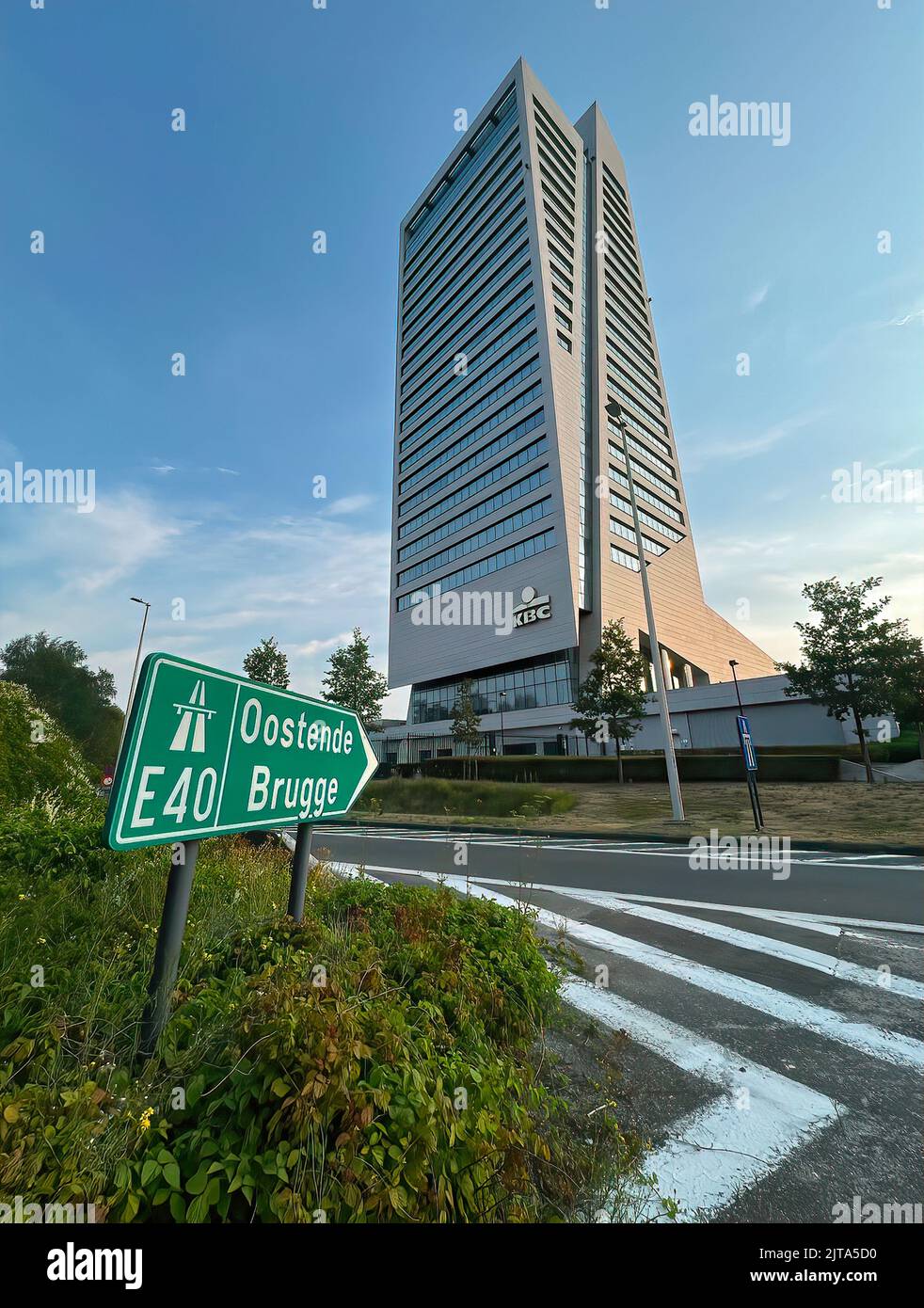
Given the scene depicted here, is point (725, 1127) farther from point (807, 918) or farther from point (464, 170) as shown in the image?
point (464, 170)

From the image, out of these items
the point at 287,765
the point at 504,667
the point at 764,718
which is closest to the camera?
the point at 287,765

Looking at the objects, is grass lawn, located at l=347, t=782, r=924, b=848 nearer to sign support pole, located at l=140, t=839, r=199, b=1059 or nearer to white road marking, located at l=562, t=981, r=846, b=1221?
white road marking, located at l=562, t=981, r=846, b=1221

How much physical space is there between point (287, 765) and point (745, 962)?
14.9ft

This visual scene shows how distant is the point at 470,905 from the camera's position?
15.5 feet

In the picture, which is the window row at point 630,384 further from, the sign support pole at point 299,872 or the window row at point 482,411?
the sign support pole at point 299,872

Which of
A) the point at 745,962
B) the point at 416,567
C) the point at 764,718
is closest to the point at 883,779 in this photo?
the point at 764,718

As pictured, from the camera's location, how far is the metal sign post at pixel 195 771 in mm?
2010

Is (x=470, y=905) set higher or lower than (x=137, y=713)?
lower

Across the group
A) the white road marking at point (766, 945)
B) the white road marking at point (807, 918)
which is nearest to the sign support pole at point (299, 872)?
the white road marking at point (766, 945)

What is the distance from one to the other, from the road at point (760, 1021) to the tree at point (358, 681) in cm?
2757

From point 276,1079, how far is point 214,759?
1303 millimetres

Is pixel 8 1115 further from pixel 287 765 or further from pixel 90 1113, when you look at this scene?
pixel 287 765

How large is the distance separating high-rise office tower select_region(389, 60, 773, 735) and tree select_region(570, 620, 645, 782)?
14556 mm
